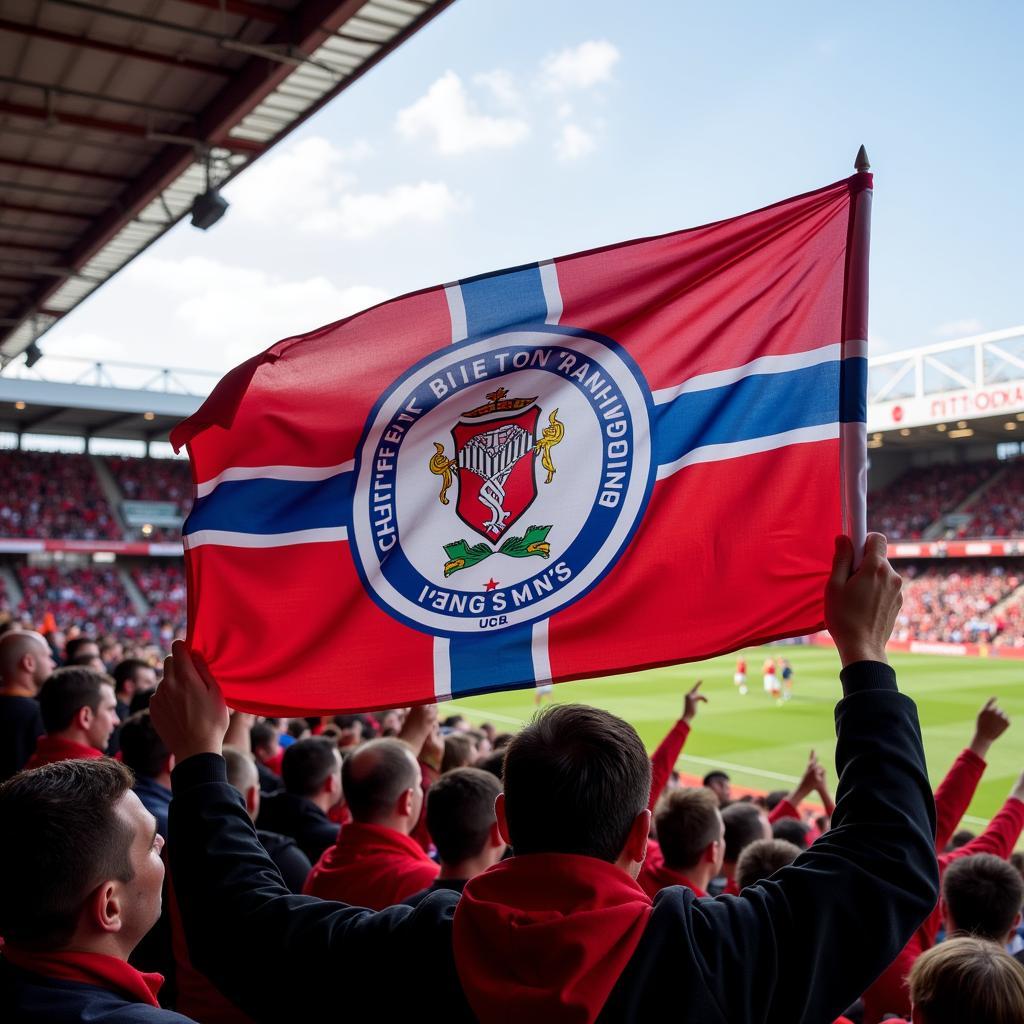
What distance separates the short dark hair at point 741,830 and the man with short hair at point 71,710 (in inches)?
127

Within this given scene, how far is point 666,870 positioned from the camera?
3.89 metres

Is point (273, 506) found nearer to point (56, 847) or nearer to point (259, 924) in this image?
point (56, 847)

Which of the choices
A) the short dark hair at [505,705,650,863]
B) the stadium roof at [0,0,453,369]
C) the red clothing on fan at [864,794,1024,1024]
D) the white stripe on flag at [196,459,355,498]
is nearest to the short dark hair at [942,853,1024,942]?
the red clothing on fan at [864,794,1024,1024]

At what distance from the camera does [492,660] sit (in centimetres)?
296

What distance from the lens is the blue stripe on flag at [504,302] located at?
10.4 ft

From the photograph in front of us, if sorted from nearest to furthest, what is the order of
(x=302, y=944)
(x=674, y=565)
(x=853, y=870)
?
1. (x=853, y=870)
2. (x=302, y=944)
3. (x=674, y=565)

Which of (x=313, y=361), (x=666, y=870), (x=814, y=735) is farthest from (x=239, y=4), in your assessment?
(x=814, y=735)

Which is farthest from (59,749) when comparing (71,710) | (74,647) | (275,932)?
(74,647)

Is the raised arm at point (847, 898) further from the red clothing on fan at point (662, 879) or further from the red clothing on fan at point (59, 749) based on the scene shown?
the red clothing on fan at point (59, 749)

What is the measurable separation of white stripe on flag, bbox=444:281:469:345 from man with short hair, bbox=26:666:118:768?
2928 mm

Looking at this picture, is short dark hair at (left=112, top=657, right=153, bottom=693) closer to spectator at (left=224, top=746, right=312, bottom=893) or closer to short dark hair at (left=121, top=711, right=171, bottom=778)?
short dark hair at (left=121, top=711, right=171, bottom=778)

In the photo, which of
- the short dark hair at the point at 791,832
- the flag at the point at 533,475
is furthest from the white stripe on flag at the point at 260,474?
the short dark hair at the point at 791,832

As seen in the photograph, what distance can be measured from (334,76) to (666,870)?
8.51m

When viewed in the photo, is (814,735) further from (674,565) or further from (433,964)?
(433,964)
